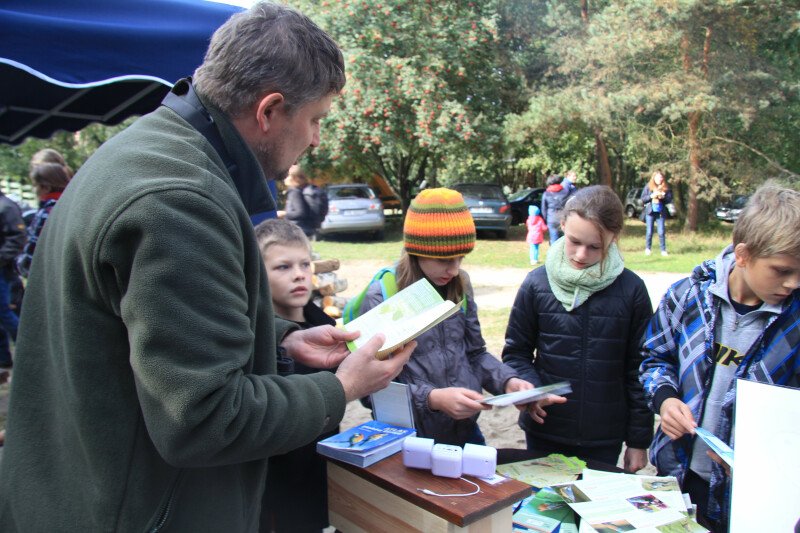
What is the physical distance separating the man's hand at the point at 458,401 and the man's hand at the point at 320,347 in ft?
1.58

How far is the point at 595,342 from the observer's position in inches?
95.9

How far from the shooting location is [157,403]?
0.95 meters

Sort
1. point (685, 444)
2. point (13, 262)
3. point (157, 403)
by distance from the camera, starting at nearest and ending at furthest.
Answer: point (157, 403), point (685, 444), point (13, 262)

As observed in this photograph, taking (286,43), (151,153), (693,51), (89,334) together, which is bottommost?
(89,334)

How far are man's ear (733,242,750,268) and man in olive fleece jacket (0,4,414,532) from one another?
1.33 meters

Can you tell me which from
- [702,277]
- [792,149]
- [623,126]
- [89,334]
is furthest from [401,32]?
[89,334]

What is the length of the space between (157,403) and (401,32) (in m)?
15.6

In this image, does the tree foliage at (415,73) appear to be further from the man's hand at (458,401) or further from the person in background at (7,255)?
the man's hand at (458,401)

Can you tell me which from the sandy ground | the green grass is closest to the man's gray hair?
the sandy ground

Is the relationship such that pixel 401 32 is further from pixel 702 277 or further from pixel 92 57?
pixel 702 277

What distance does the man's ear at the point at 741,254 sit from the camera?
1853 mm

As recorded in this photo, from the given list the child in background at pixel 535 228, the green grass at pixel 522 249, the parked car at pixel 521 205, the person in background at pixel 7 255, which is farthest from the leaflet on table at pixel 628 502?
the parked car at pixel 521 205

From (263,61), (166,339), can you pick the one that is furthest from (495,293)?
(166,339)

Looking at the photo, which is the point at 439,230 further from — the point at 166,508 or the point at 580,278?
the point at 166,508
